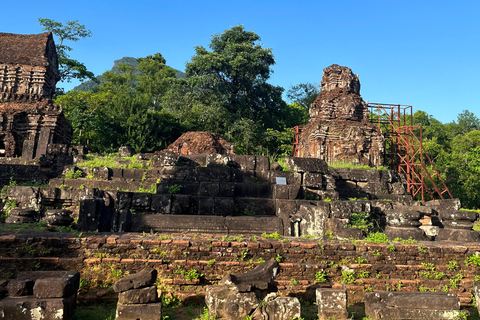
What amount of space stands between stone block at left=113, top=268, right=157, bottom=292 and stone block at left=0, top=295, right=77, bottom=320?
56 cm

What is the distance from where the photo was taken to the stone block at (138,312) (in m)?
4.12

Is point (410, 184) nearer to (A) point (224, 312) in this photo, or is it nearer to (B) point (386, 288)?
(B) point (386, 288)

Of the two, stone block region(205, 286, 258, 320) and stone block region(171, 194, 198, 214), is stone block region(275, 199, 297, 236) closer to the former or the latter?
stone block region(171, 194, 198, 214)

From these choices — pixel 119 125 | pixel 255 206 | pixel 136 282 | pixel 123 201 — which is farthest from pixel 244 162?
pixel 119 125

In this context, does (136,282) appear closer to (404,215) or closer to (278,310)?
(278,310)

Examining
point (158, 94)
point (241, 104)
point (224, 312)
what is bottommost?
point (224, 312)

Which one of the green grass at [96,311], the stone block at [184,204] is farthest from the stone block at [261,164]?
the green grass at [96,311]

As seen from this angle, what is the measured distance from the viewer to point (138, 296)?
13.8 feet

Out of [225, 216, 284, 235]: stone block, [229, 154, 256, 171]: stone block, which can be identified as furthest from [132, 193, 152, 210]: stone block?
[229, 154, 256, 171]: stone block

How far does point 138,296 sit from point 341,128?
1405cm

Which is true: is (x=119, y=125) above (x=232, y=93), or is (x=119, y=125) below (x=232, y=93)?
below

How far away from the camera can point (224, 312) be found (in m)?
4.30

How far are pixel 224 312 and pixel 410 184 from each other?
616 inches

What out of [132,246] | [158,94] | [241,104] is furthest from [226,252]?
[158,94]
